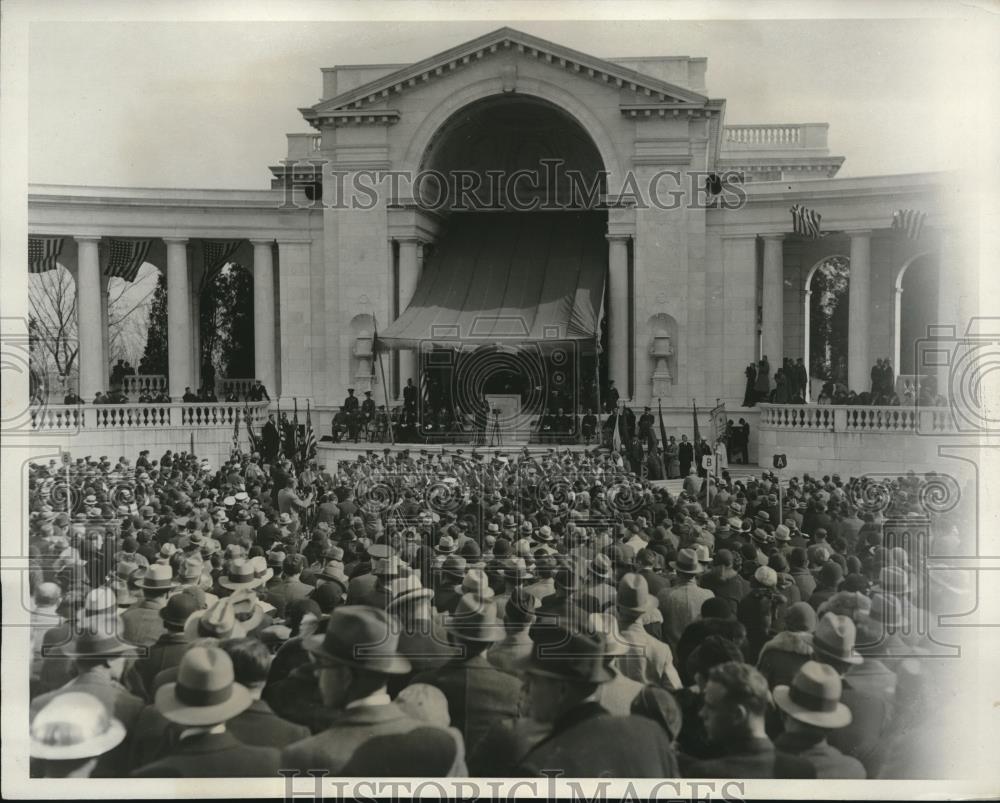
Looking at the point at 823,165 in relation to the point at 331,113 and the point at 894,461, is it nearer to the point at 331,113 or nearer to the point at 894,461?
the point at 894,461

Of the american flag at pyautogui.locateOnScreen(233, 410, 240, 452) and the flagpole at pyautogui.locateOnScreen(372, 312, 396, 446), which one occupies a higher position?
the flagpole at pyautogui.locateOnScreen(372, 312, 396, 446)

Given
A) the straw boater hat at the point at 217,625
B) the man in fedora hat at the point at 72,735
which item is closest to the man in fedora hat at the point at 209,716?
the straw boater hat at the point at 217,625

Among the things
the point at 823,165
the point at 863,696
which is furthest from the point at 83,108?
the point at 823,165

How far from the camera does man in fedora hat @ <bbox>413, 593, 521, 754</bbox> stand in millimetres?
10211

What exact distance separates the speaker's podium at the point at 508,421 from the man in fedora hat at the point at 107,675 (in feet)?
50.2

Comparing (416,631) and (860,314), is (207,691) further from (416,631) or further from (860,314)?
(860,314)

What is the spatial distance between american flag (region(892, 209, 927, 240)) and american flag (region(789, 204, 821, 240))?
217cm

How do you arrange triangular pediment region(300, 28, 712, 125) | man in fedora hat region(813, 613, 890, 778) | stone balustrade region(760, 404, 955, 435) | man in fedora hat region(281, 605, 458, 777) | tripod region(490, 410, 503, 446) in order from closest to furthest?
1. man in fedora hat region(281, 605, 458, 777)
2. man in fedora hat region(813, 613, 890, 778)
3. stone balustrade region(760, 404, 955, 435)
4. tripod region(490, 410, 503, 446)
5. triangular pediment region(300, 28, 712, 125)

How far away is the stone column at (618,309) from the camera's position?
30250 millimetres

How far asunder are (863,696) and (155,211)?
86.4ft

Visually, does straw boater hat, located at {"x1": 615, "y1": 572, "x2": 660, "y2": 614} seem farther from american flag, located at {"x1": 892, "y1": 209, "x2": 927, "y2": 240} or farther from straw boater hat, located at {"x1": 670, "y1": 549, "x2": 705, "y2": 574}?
american flag, located at {"x1": 892, "y1": 209, "x2": 927, "y2": 240}

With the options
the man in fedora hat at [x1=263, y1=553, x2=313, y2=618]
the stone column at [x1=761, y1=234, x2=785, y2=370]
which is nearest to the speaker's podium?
the stone column at [x1=761, y1=234, x2=785, y2=370]

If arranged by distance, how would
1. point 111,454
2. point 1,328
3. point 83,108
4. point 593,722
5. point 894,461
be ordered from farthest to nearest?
→ point 111,454 < point 894,461 < point 83,108 < point 1,328 < point 593,722

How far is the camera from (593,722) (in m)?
9.08
